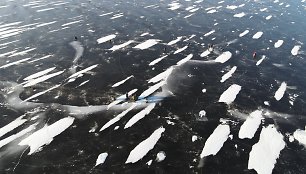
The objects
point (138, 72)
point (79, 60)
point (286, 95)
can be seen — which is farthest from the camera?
point (79, 60)

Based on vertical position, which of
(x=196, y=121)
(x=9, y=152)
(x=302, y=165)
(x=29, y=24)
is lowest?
(x=302, y=165)

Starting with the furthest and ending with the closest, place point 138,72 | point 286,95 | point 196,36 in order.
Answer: point 196,36, point 138,72, point 286,95

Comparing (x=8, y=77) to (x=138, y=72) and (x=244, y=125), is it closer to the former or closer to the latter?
(x=138, y=72)

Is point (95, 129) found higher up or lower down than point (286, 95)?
higher up

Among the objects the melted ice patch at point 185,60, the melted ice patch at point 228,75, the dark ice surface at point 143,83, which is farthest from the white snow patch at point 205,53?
the melted ice patch at point 228,75

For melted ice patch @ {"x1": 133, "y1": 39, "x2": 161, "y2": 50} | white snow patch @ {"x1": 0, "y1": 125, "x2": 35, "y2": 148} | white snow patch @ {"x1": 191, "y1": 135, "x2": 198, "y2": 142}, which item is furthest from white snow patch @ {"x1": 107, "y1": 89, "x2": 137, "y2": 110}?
melted ice patch @ {"x1": 133, "y1": 39, "x2": 161, "y2": 50}

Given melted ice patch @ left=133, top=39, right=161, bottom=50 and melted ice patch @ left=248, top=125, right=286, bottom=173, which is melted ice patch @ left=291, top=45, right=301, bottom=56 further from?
melted ice patch @ left=248, top=125, right=286, bottom=173

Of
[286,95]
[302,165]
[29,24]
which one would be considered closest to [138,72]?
[286,95]
